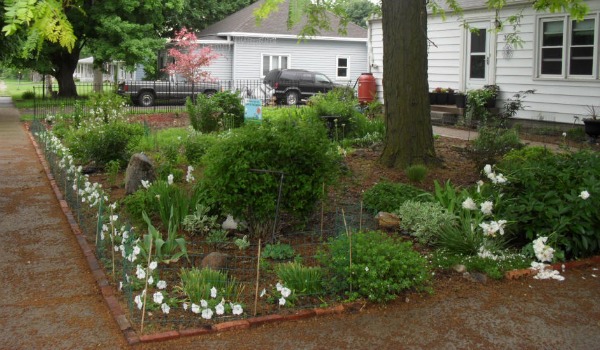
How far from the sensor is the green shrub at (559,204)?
6.52 m

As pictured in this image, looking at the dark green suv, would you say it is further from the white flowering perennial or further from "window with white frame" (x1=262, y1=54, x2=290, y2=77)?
the white flowering perennial

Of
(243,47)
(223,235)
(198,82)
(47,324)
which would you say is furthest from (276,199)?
(243,47)

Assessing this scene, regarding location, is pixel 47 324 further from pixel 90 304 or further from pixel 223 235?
pixel 223 235

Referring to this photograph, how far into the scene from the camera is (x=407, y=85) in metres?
10.2

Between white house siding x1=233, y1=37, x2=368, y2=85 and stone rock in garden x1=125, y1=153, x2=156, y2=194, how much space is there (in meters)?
25.0

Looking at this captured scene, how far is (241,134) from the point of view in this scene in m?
7.01

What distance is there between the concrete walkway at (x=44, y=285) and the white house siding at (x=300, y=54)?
2374 centimetres

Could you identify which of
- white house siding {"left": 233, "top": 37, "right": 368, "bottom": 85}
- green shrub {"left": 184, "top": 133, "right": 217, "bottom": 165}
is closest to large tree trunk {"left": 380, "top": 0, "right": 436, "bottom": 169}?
green shrub {"left": 184, "top": 133, "right": 217, "bottom": 165}

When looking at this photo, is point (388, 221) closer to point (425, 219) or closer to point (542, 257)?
point (425, 219)

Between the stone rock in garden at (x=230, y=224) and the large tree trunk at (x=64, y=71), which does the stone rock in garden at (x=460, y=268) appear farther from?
the large tree trunk at (x=64, y=71)

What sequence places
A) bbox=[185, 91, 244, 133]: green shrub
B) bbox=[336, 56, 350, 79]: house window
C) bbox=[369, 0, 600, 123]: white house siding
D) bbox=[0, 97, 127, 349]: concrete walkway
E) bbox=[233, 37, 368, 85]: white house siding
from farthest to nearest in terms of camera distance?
bbox=[336, 56, 350, 79]: house window, bbox=[233, 37, 368, 85]: white house siding, bbox=[369, 0, 600, 123]: white house siding, bbox=[185, 91, 244, 133]: green shrub, bbox=[0, 97, 127, 349]: concrete walkway

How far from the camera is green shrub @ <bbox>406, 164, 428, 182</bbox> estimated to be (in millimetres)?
9328

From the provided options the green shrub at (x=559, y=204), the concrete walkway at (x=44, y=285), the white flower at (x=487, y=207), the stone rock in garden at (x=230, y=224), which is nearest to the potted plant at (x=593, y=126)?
the green shrub at (x=559, y=204)

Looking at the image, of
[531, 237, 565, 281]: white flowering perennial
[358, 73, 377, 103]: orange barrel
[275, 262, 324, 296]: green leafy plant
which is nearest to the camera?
[275, 262, 324, 296]: green leafy plant
